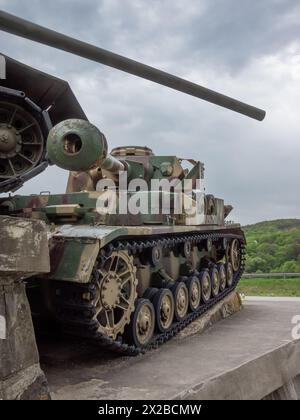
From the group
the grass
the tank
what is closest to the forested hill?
the grass

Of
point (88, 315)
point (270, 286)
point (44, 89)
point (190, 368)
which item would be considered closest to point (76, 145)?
point (44, 89)

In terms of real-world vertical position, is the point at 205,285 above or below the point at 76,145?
below

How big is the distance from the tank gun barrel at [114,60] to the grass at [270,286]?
50.4ft

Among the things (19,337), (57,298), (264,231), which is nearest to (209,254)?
(57,298)

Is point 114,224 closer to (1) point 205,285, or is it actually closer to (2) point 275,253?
(1) point 205,285

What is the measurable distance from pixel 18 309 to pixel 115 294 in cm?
211

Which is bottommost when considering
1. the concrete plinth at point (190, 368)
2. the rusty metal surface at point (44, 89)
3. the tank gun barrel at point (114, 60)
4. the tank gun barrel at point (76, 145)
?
the concrete plinth at point (190, 368)

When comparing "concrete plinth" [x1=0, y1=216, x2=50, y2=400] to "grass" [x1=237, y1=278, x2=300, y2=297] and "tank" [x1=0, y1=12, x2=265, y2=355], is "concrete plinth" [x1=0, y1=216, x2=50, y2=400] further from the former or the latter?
"grass" [x1=237, y1=278, x2=300, y2=297]

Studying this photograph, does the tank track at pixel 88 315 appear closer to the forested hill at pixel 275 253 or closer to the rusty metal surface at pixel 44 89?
the rusty metal surface at pixel 44 89

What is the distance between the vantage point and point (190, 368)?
5457 mm

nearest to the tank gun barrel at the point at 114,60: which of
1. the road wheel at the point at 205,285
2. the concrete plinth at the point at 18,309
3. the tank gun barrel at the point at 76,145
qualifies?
the concrete plinth at the point at 18,309

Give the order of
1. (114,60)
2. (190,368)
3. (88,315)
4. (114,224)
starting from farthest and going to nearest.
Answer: (114,224) < (190,368) < (88,315) < (114,60)

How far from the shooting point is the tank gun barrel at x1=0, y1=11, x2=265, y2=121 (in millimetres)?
2096

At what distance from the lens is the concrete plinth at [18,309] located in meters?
3.60
